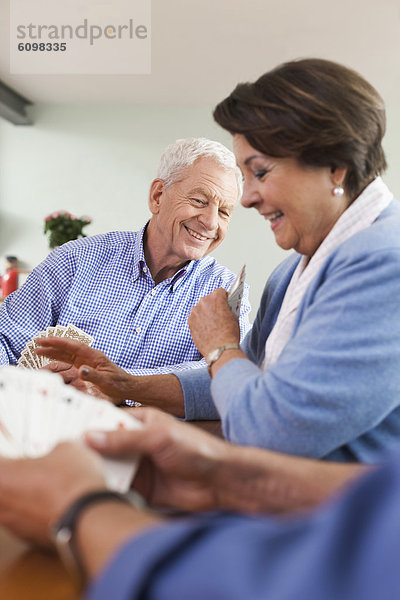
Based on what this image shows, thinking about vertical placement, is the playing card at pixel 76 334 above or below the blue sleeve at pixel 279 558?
below

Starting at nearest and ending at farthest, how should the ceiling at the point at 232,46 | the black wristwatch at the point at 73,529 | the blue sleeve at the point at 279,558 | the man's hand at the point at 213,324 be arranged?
the blue sleeve at the point at 279,558, the black wristwatch at the point at 73,529, the man's hand at the point at 213,324, the ceiling at the point at 232,46

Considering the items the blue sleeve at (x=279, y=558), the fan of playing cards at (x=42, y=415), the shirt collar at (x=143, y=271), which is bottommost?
the shirt collar at (x=143, y=271)

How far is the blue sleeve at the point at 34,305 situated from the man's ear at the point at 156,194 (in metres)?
0.42

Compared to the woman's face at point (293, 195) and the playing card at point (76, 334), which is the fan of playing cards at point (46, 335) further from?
the woman's face at point (293, 195)

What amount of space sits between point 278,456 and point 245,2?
4.65 metres

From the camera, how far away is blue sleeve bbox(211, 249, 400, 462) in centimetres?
108

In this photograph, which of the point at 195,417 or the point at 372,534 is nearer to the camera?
the point at 372,534

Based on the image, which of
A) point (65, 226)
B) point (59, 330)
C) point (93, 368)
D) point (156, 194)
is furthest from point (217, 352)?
point (65, 226)

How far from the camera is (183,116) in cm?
751

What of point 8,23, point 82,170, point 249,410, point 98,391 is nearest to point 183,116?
point 82,170

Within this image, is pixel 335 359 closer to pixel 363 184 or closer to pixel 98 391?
pixel 363 184

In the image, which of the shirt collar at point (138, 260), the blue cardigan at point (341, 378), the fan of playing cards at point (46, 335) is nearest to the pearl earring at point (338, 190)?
the blue cardigan at point (341, 378)

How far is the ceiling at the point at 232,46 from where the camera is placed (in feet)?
16.2

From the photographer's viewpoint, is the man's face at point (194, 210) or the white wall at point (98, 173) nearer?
the man's face at point (194, 210)
